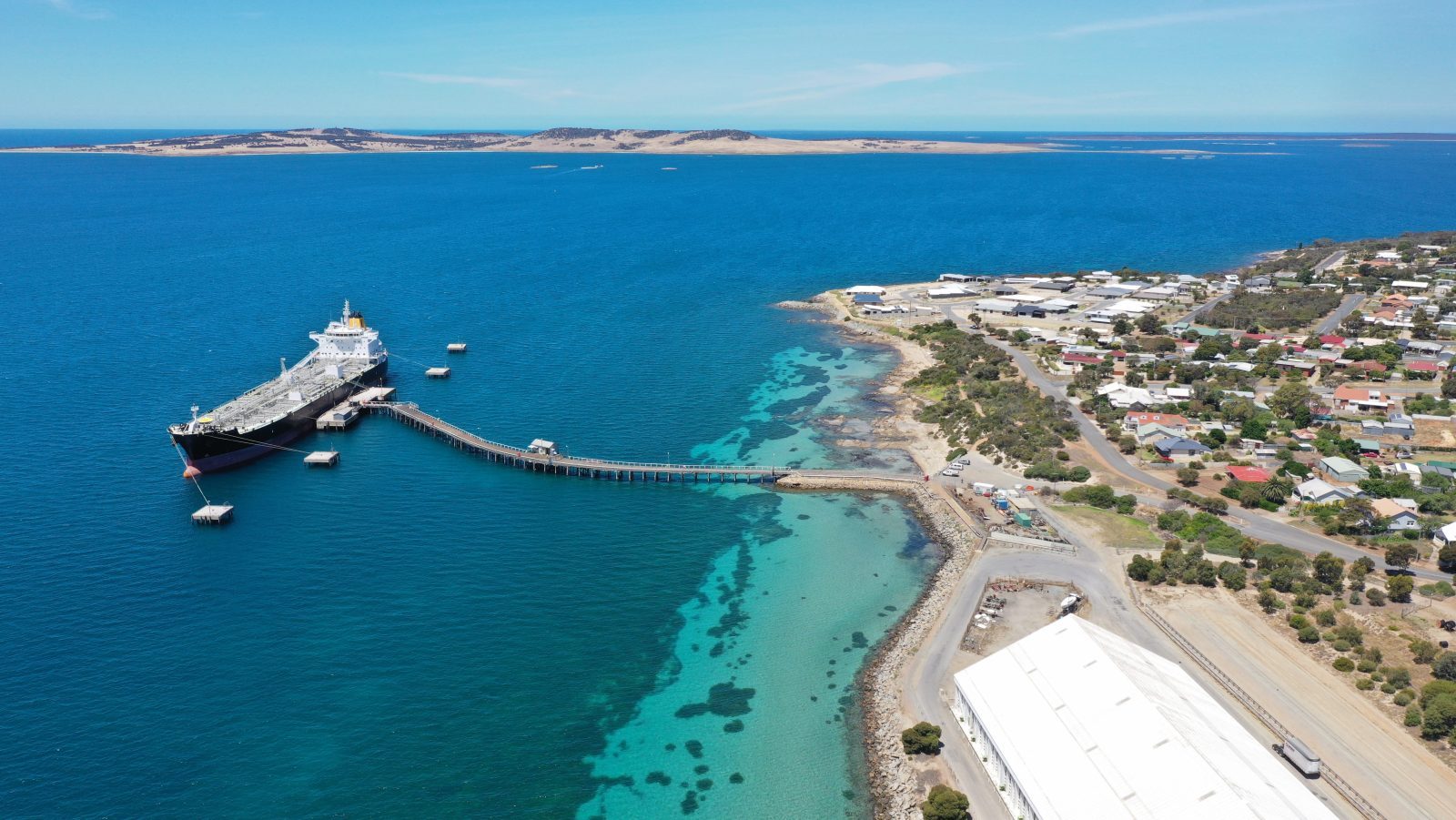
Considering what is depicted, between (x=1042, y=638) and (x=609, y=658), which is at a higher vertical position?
(x=1042, y=638)

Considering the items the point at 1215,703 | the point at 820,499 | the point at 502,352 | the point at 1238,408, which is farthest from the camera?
the point at 502,352

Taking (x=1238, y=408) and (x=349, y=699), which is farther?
(x=1238, y=408)

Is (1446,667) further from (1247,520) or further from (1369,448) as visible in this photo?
(1369,448)

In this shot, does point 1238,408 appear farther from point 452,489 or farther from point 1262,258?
point 1262,258

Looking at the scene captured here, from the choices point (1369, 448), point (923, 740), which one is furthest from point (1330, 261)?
point (923, 740)

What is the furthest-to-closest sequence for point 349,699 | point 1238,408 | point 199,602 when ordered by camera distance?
point 1238,408 < point 199,602 < point 349,699

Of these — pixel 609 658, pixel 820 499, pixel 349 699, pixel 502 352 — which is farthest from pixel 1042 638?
pixel 502 352

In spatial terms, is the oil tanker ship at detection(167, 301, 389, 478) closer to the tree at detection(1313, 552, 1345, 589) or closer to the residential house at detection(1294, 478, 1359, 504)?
the tree at detection(1313, 552, 1345, 589)
